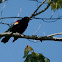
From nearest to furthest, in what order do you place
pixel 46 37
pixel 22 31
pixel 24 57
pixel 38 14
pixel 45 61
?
pixel 45 61 → pixel 24 57 → pixel 46 37 → pixel 38 14 → pixel 22 31

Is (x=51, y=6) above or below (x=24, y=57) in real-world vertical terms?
above

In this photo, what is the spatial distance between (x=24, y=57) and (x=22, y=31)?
2421 millimetres

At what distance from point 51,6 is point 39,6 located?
0.22m

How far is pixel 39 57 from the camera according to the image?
2346 millimetres

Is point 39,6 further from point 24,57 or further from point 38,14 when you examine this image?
point 24,57

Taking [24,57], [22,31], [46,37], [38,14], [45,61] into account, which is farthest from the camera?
[22,31]

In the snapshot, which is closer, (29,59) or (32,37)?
(29,59)

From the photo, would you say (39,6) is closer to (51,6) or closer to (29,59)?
(51,6)

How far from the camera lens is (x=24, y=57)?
2.41 meters

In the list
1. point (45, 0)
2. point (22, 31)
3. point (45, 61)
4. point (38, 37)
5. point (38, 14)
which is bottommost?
point (22, 31)

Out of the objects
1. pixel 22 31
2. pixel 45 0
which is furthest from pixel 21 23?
pixel 45 0

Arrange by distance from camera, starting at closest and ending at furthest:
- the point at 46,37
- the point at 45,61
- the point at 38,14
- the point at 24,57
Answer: the point at 45,61
the point at 24,57
the point at 46,37
the point at 38,14

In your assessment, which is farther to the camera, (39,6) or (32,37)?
(39,6)

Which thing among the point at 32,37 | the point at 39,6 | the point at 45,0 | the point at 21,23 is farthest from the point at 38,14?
the point at 21,23
